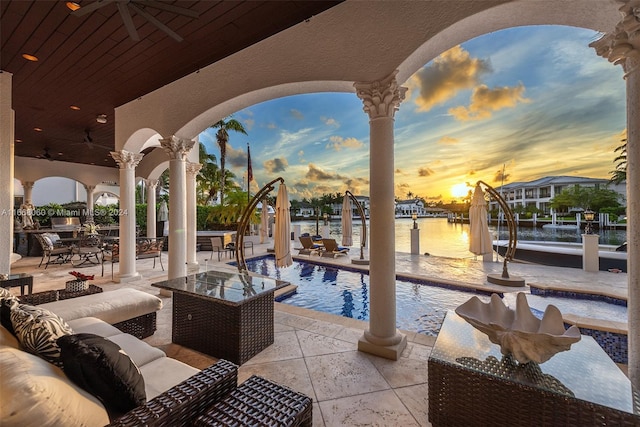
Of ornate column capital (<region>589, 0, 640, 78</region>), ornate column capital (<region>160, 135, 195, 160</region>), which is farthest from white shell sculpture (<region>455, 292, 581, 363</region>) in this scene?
ornate column capital (<region>160, 135, 195, 160</region>)

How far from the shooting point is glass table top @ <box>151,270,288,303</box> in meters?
3.11

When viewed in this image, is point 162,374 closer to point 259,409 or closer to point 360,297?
point 259,409

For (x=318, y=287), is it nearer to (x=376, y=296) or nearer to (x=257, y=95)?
(x=376, y=296)

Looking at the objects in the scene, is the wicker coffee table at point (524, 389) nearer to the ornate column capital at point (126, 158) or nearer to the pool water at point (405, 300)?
the pool water at point (405, 300)

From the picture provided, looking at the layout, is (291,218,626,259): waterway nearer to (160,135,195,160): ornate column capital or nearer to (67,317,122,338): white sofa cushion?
(160,135,195,160): ornate column capital

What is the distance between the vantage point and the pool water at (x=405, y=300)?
186 inches

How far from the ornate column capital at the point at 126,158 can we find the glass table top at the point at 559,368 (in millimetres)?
7925

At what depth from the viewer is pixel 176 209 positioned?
17.8ft

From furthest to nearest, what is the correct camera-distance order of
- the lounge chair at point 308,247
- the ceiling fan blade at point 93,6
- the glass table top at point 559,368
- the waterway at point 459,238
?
the waterway at point 459,238 < the lounge chair at point 308,247 < the ceiling fan blade at point 93,6 < the glass table top at point 559,368

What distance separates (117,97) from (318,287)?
22.2 ft

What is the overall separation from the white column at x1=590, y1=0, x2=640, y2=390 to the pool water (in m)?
2.68

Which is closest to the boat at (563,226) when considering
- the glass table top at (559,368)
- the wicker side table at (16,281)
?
the glass table top at (559,368)

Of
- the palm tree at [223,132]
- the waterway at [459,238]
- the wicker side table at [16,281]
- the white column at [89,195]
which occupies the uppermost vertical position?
the palm tree at [223,132]

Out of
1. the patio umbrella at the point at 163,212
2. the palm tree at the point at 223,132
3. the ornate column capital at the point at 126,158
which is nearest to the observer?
the ornate column capital at the point at 126,158
